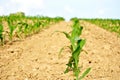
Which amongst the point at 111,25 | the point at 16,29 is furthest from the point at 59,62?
the point at 111,25

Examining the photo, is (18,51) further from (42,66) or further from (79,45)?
(79,45)

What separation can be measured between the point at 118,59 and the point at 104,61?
593 millimetres

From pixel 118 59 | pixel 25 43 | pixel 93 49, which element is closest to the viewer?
pixel 118 59

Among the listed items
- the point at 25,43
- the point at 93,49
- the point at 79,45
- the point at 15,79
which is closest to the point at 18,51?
the point at 25,43

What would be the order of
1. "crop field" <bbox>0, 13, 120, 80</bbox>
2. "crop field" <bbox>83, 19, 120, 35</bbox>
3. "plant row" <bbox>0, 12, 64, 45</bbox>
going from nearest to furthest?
"crop field" <bbox>0, 13, 120, 80</bbox>
"plant row" <bbox>0, 12, 64, 45</bbox>
"crop field" <bbox>83, 19, 120, 35</bbox>

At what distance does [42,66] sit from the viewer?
432cm

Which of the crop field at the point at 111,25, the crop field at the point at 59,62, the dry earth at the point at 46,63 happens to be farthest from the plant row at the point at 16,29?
the crop field at the point at 111,25

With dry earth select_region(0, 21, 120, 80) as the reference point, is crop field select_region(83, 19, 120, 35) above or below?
below

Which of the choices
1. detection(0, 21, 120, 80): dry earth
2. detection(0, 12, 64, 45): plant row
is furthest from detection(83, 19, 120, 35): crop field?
detection(0, 21, 120, 80): dry earth

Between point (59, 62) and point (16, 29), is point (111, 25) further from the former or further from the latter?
point (59, 62)

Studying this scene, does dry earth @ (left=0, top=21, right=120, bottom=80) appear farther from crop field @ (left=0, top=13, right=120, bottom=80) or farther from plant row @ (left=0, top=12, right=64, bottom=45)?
plant row @ (left=0, top=12, right=64, bottom=45)

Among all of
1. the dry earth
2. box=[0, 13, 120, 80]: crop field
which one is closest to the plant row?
box=[0, 13, 120, 80]: crop field

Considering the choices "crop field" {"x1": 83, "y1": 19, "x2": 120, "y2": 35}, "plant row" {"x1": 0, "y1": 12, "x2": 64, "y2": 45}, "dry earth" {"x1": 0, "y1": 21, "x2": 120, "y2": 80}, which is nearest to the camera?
"dry earth" {"x1": 0, "y1": 21, "x2": 120, "y2": 80}

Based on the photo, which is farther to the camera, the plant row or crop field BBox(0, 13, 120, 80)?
the plant row
